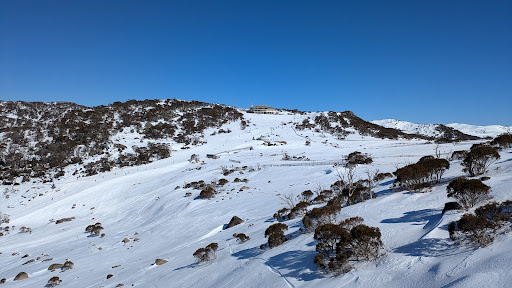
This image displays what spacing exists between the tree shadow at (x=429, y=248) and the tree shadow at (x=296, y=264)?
3.29m

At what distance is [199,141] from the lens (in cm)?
7919

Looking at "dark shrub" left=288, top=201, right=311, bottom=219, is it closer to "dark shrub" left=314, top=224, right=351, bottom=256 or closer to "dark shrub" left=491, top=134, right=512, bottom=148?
"dark shrub" left=314, top=224, right=351, bottom=256

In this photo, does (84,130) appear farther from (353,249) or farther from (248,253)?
(353,249)

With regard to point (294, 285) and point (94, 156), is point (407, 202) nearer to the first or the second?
point (294, 285)

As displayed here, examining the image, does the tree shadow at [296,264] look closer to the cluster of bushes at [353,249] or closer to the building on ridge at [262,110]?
the cluster of bushes at [353,249]

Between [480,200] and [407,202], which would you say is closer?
[480,200]

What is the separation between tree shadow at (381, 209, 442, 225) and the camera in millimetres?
11914

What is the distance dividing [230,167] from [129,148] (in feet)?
121

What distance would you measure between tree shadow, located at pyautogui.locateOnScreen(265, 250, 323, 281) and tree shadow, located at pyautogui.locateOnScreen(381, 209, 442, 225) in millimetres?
4860

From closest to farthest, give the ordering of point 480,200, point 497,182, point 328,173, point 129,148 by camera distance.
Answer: point 480,200
point 497,182
point 328,173
point 129,148

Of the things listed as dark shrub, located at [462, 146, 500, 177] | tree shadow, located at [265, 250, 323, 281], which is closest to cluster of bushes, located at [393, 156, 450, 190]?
dark shrub, located at [462, 146, 500, 177]

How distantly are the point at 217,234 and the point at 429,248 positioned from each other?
15.4 metres

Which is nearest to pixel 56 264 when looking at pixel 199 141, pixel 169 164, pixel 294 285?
pixel 294 285

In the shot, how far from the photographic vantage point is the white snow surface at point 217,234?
826 centimetres
